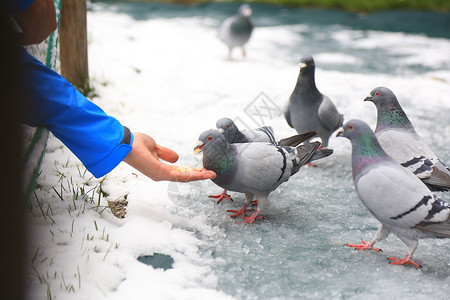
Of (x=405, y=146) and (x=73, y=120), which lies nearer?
(x=73, y=120)

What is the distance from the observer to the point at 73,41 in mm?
4113

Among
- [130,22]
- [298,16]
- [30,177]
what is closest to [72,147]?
[30,177]

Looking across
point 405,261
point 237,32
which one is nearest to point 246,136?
point 405,261

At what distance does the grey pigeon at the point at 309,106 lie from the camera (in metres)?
3.41

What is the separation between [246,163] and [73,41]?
232cm

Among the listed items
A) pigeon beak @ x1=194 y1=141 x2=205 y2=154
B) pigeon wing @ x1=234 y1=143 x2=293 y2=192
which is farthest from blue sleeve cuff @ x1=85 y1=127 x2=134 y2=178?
pigeon wing @ x1=234 y1=143 x2=293 y2=192

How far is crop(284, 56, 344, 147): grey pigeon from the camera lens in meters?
3.41

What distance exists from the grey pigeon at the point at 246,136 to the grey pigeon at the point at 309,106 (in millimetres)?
449

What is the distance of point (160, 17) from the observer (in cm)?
887

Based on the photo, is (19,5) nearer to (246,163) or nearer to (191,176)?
(191,176)

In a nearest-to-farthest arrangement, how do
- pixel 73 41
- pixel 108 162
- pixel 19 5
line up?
pixel 19 5 < pixel 108 162 < pixel 73 41

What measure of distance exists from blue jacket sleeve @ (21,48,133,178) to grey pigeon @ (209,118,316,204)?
0.68 metres

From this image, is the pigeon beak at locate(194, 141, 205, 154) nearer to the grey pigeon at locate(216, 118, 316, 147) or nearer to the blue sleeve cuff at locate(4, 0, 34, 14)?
the grey pigeon at locate(216, 118, 316, 147)

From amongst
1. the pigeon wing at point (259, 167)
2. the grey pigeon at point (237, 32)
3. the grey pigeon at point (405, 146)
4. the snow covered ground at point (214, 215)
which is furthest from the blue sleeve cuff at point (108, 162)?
the grey pigeon at point (237, 32)
